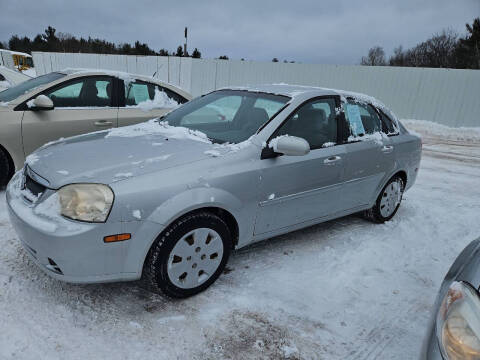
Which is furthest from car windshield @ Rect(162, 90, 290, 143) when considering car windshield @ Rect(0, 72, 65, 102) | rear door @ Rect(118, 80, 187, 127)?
car windshield @ Rect(0, 72, 65, 102)

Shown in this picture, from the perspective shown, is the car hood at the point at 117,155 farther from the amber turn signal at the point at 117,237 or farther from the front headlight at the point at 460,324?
the front headlight at the point at 460,324

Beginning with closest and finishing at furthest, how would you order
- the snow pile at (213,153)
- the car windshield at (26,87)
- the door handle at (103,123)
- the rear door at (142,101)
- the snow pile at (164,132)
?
the snow pile at (213,153)
the snow pile at (164,132)
the car windshield at (26,87)
the door handle at (103,123)
the rear door at (142,101)

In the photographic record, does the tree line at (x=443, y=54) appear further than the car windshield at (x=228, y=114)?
Yes

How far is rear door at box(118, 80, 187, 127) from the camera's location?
193 inches

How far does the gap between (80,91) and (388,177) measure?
3992 mm

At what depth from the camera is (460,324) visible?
141 centimetres

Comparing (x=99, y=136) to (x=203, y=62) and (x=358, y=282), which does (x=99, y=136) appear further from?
(x=203, y=62)

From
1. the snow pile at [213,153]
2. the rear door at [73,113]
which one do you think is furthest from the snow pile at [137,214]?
the rear door at [73,113]

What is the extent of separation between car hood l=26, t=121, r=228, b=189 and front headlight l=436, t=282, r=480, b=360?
5.65 ft

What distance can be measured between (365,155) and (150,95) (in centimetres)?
316

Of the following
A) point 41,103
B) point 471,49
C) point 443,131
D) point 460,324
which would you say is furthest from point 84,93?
point 471,49

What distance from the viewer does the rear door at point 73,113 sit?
4285mm

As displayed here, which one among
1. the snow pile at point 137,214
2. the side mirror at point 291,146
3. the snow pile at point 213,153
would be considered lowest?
the snow pile at point 137,214

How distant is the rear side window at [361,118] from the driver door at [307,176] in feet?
0.67
